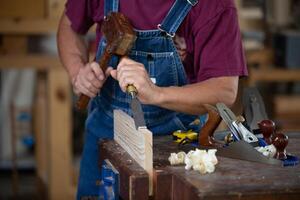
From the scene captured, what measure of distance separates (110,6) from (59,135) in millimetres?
1499

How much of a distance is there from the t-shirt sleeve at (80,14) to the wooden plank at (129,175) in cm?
58

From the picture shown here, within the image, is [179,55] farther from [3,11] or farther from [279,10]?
[279,10]

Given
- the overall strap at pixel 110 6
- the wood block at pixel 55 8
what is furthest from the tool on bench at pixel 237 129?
the wood block at pixel 55 8

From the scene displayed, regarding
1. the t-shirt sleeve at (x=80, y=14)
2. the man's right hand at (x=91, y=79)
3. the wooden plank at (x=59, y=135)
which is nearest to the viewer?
the man's right hand at (x=91, y=79)

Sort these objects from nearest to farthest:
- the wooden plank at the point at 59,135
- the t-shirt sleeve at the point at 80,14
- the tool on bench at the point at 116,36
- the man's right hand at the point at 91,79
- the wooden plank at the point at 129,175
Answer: the wooden plank at the point at 129,175
the tool on bench at the point at 116,36
the man's right hand at the point at 91,79
the t-shirt sleeve at the point at 80,14
the wooden plank at the point at 59,135

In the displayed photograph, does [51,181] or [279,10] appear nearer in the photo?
[51,181]

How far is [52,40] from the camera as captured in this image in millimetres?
3607

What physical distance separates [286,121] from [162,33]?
6.49 feet

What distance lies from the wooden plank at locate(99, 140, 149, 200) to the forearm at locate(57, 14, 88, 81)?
0.52m

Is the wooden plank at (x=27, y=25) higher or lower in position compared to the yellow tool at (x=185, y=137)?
higher

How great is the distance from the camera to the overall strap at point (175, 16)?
1.82 metres

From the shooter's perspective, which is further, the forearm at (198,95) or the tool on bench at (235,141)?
the forearm at (198,95)

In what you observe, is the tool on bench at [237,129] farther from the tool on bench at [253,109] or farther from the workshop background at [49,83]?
the workshop background at [49,83]

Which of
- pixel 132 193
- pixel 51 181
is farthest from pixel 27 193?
pixel 132 193
